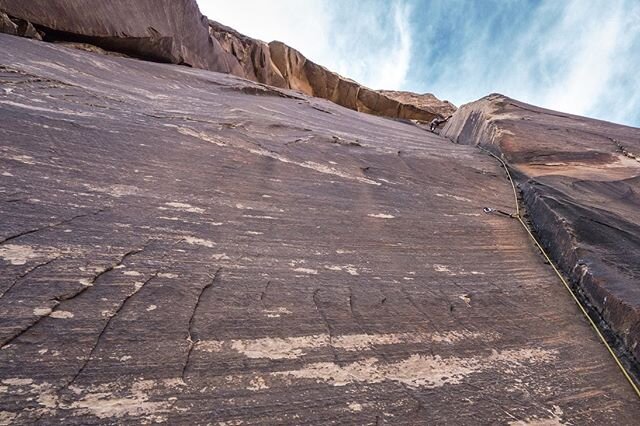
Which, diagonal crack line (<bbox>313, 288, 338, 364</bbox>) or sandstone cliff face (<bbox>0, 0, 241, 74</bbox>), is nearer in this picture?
diagonal crack line (<bbox>313, 288, 338, 364</bbox>)

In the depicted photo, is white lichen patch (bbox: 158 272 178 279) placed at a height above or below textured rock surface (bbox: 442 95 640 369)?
below

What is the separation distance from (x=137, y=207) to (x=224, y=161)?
1254 mm

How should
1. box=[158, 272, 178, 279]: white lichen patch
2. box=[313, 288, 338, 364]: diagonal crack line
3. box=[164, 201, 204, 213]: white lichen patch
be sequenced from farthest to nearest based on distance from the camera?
box=[164, 201, 204, 213]: white lichen patch
box=[158, 272, 178, 279]: white lichen patch
box=[313, 288, 338, 364]: diagonal crack line

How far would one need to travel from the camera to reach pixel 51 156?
3.03 meters

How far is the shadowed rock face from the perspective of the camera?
7557 mm

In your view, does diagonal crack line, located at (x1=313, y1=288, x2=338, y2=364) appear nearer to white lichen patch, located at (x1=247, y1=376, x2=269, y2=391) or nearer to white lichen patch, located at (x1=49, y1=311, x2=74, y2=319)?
white lichen patch, located at (x1=247, y1=376, x2=269, y2=391)

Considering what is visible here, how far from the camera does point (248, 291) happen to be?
7.72 ft

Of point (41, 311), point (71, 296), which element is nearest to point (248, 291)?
point (71, 296)

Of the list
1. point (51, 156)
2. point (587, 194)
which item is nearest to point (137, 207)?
point (51, 156)

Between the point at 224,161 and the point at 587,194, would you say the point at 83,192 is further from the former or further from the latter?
the point at 587,194

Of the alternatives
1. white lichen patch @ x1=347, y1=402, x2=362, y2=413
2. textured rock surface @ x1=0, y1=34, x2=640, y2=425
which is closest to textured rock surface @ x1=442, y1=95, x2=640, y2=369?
textured rock surface @ x1=0, y1=34, x2=640, y2=425

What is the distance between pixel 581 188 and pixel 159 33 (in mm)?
9406

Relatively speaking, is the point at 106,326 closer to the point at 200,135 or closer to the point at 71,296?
the point at 71,296

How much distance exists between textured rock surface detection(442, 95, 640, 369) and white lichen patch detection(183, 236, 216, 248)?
2714 millimetres
